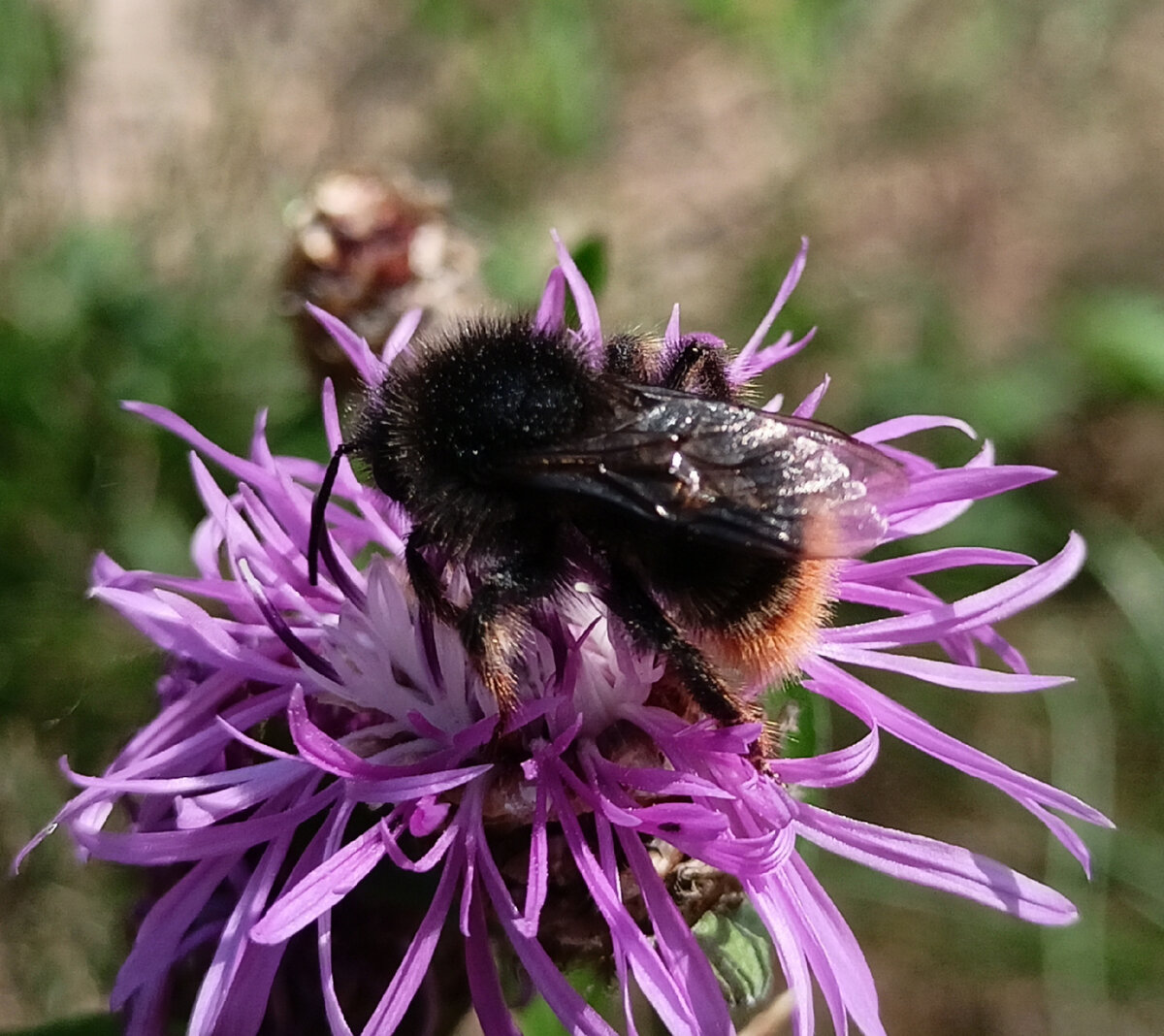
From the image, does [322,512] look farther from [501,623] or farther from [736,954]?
[736,954]

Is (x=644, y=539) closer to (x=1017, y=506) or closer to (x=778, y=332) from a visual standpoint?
(x=778, y=332)

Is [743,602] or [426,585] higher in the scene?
[743,602]

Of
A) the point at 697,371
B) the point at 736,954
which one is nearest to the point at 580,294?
the point at 697,371

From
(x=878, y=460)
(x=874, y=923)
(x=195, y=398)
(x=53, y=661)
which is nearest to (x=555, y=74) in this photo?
(x=195, y=398)

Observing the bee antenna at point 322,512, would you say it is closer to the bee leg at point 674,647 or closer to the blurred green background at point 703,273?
the bee leg at point 674,647

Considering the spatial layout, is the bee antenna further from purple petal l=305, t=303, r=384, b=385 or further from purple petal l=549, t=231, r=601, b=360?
purple petal l=549, t=231, r=601, b=360

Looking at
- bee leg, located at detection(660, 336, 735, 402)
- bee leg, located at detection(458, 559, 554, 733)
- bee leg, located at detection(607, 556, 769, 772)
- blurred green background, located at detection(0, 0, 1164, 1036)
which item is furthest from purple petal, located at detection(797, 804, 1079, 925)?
blurred green background, located at detection(0, 0, 1164, 1036)

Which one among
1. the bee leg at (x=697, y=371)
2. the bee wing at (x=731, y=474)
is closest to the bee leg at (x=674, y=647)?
the bee wing at (x=731, y=474)
